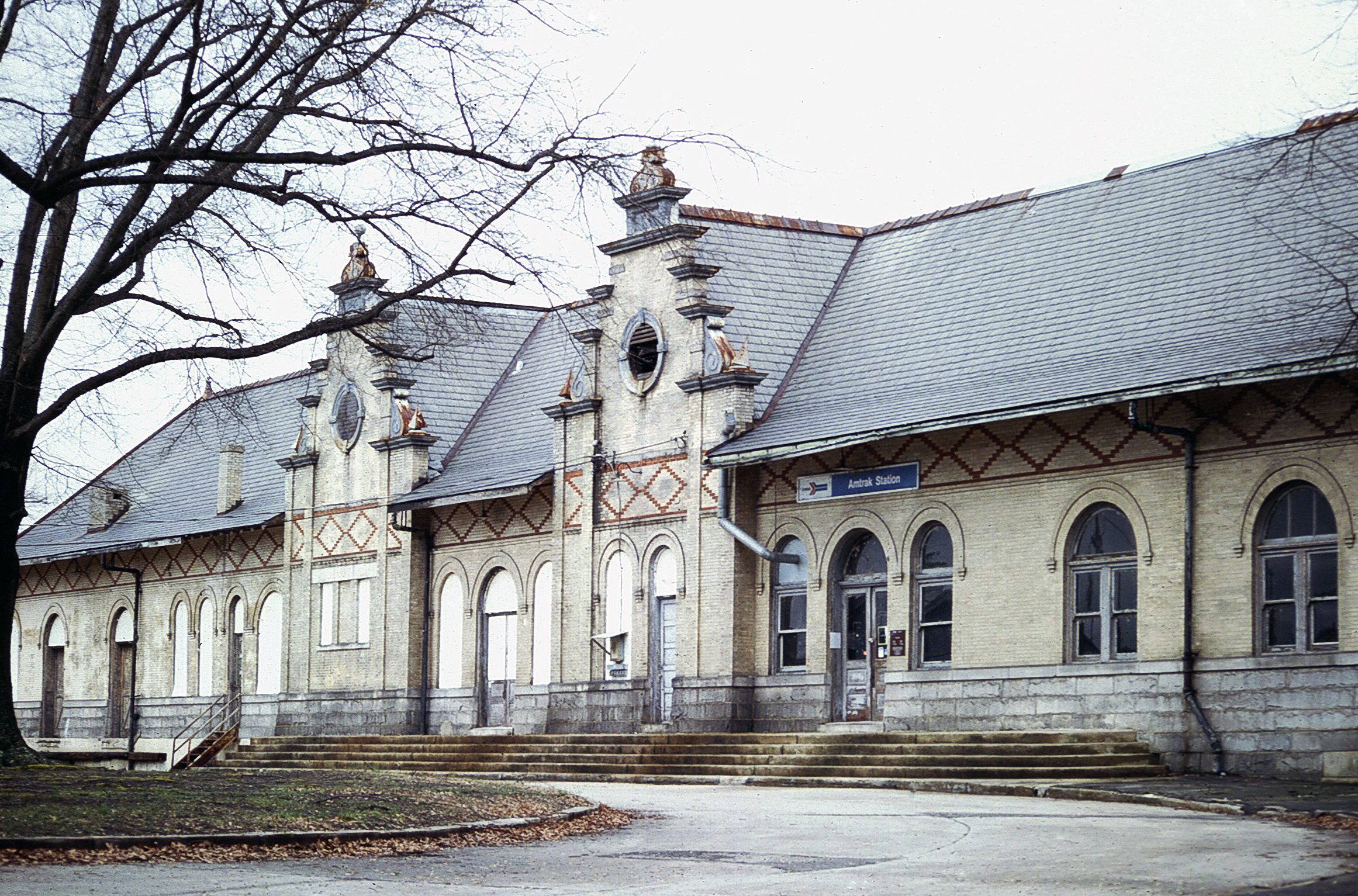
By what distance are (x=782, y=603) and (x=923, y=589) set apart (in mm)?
3083

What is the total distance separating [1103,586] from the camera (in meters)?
26.9

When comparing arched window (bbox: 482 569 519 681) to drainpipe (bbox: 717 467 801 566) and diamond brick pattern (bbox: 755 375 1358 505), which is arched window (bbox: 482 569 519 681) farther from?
diamond brick pattern (bbox: 755 375 1358 505)

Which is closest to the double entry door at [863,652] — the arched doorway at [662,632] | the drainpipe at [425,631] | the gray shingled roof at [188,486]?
the arched doorway at [662,632]

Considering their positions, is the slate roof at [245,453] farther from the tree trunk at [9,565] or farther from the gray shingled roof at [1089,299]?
the tree trunk at [9,565]

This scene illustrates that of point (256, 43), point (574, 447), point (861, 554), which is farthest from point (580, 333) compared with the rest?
point (256, 43)

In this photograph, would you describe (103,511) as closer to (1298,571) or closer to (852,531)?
(852,531)

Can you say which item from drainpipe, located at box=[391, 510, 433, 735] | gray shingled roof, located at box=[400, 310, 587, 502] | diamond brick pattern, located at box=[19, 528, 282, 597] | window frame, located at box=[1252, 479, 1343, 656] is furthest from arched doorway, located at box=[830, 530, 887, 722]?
diamond brick pattern, located at box=[19, 528, 282, 597]

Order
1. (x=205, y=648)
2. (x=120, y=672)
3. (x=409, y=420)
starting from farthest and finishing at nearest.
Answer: (x=120, y=672)
(x=205, y=648)
(x=409, y=420)

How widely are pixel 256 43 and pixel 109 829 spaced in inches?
339

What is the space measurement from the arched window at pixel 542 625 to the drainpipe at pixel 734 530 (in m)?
5.77

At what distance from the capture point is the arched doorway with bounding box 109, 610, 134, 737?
159 ft

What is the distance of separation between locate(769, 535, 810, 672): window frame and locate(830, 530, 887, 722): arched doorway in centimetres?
64

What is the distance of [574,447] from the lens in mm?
35625

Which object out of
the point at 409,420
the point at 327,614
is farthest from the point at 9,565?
the point at 327,614
